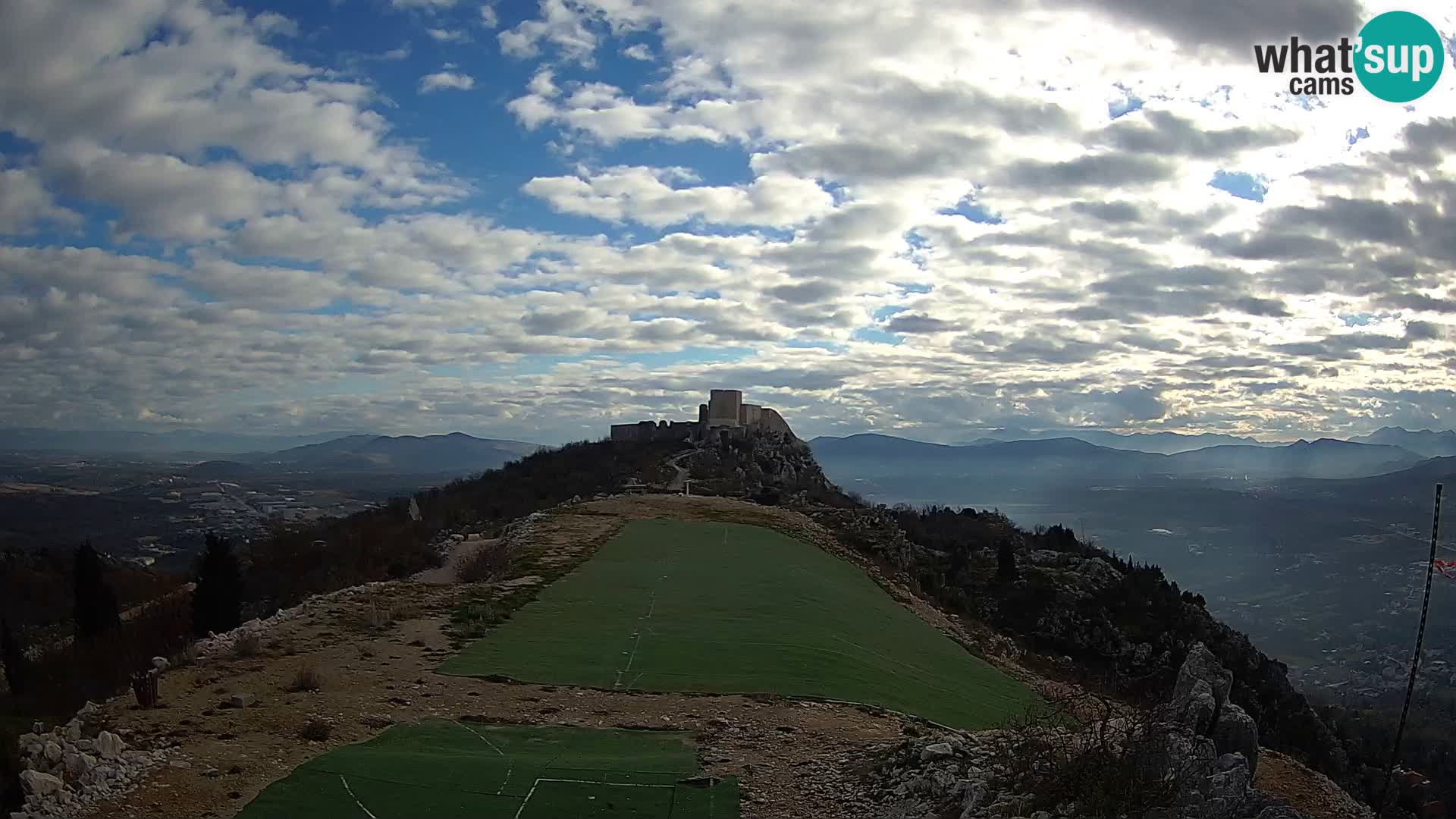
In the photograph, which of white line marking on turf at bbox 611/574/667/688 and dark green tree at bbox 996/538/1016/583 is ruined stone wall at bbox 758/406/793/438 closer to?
dark green tree at bbox 996/538/1016/583

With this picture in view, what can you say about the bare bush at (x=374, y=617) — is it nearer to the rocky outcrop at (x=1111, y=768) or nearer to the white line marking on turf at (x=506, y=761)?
the white line marking on turf at (x=506, y=761)

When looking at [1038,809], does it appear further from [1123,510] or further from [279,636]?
[1123,510]

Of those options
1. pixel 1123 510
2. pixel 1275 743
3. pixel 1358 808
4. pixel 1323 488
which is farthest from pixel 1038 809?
pixel 1123 510

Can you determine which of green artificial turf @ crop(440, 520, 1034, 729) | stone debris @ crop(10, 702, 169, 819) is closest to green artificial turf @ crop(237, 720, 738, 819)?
stone debris @ crop(10, 702, 169, 819)

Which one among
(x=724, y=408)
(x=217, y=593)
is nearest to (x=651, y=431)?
(x=724, y=408)

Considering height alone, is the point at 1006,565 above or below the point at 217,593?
below

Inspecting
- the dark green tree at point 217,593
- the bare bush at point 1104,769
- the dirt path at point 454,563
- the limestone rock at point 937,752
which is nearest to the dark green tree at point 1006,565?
the dirt path at point 454,563

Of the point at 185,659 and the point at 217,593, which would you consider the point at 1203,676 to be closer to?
the point at 185,659
